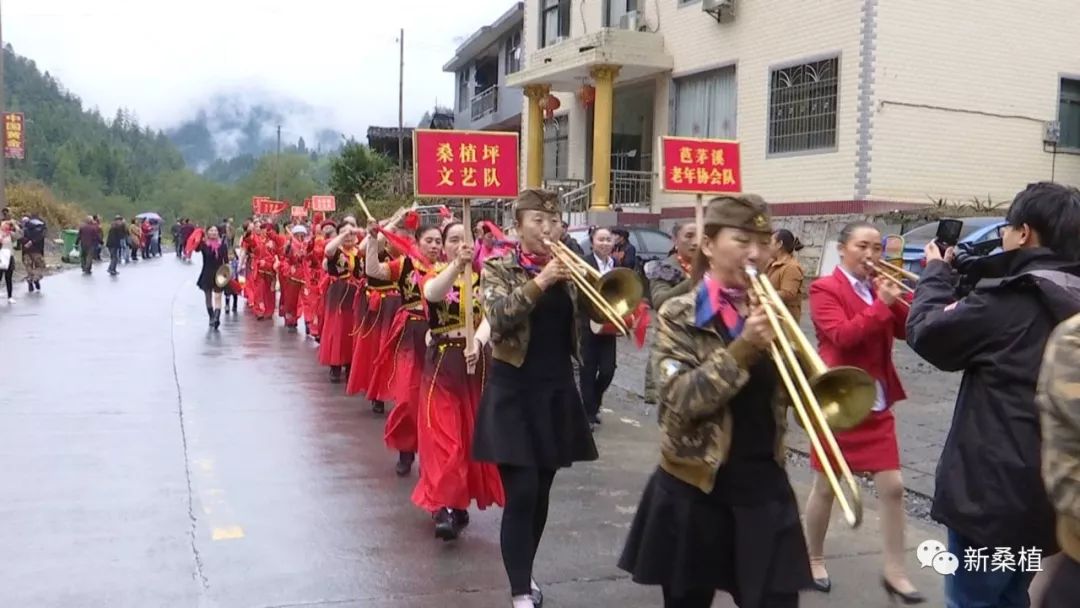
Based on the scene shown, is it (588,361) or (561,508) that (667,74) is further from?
(561,508)

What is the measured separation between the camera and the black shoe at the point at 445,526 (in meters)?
5.34

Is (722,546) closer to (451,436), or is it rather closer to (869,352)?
(869,352)

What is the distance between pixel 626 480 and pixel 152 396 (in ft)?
15.8

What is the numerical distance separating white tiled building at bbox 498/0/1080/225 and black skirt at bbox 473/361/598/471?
12905 millimetres

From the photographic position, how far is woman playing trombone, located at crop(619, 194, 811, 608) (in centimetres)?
294

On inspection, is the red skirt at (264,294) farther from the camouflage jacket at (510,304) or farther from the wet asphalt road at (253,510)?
the camouflage jacket at (510,304)

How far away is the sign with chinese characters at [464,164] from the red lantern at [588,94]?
52.8ft

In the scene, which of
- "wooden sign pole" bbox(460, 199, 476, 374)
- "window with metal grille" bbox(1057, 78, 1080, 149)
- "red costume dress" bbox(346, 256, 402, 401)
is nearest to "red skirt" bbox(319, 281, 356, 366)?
"red costume dress" bbox(346, 256, 402, 401)

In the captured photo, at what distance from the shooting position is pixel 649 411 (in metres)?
9.19

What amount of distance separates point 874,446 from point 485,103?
31809mm

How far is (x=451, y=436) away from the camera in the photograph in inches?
206

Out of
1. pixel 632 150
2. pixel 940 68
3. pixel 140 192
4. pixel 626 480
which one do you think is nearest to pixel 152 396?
pixel 626 480

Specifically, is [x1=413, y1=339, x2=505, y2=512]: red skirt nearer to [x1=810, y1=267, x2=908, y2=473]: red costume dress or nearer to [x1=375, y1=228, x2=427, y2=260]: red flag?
[x1=375, y1=228, x2=427, y2=260]: red flag

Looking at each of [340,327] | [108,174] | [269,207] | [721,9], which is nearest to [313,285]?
[340,327]
